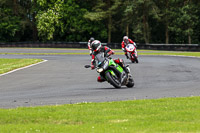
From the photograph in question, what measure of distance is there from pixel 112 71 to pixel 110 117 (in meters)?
5.29

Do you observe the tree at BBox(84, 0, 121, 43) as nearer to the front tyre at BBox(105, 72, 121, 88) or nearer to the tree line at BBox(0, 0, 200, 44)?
the tree line at BBox(0, 0, 200, 44)

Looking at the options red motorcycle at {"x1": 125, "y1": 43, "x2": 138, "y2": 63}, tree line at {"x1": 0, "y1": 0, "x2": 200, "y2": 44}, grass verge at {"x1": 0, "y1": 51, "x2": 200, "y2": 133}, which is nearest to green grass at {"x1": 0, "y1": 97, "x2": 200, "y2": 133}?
grass verge at {"x1": 0, "y1": 51, "x2": 200, "y2": 133}

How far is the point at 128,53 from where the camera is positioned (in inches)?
1005

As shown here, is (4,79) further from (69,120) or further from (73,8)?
(73,8)

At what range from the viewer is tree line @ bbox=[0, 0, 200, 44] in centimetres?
5603

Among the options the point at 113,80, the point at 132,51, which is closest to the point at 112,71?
the point at 113,80

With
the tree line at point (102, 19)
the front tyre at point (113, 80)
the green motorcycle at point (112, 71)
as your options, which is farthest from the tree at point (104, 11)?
the front tyre at point (113, 80)

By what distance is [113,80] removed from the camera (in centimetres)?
1291

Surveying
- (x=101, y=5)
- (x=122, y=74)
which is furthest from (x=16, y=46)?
(x=122, y=74)

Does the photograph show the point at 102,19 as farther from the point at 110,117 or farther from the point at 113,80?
the point at 110,117

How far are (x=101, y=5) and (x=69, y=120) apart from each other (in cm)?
5230

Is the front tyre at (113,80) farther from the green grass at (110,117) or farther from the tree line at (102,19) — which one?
the tree line at (102,19)

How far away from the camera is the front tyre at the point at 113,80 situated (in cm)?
1288

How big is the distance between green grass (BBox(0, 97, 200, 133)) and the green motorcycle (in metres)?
3.18
